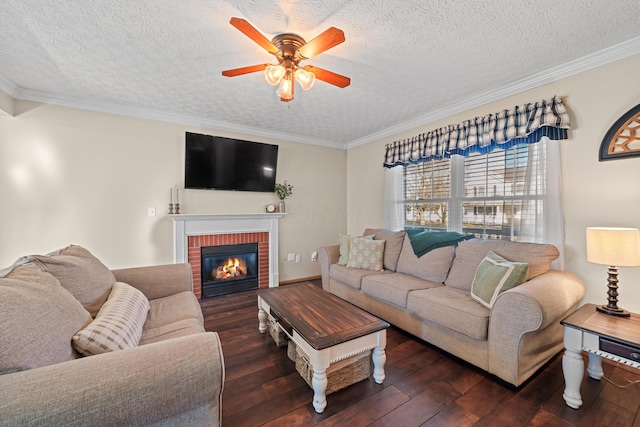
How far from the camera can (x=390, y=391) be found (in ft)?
5.51

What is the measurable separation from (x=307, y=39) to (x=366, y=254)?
229 centimetres

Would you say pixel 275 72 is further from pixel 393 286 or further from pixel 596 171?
pixel 596 171

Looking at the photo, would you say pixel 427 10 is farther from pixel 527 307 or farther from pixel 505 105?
pixel 527 307

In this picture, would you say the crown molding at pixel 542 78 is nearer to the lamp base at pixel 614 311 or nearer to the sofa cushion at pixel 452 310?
the lamp base at pixel 614 311

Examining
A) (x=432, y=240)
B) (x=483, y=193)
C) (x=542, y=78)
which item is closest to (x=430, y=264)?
(x=432, y=240)

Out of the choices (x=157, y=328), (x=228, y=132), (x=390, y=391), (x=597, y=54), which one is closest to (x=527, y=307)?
(x=390, y=391)

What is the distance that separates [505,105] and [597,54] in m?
0.69

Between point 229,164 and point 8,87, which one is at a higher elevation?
point 8,87

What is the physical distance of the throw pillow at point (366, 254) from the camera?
3.12 meters

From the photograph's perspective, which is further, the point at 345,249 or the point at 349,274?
the point at 345,249

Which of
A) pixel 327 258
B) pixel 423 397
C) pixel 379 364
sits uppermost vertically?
pixel 327 258

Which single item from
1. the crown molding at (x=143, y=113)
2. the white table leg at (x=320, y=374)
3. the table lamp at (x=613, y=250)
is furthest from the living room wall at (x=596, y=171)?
the crown molding at (x=143, y=113)

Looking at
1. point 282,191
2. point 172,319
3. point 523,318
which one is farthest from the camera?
point 282,191

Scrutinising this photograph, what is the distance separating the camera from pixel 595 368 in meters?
1.77
